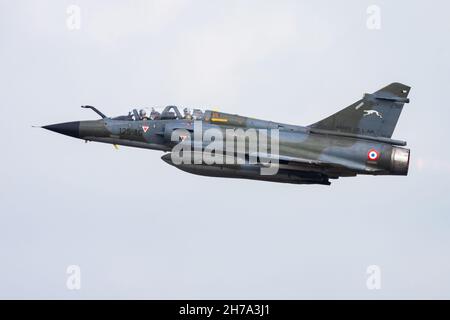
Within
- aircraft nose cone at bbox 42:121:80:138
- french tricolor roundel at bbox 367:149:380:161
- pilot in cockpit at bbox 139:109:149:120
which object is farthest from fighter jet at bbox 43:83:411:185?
aircraft nose cone at bbox 42:121:80:138

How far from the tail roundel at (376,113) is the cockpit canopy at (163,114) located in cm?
398

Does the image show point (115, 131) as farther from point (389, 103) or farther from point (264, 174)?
point (389, 103)

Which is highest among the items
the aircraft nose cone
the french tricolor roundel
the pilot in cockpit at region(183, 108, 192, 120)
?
the pilot in cockpit at region(183, 108, 192, 120)

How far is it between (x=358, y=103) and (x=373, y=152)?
1678 millimetres

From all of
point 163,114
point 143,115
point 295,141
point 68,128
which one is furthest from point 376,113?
point 68,128

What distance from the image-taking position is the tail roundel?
1265 inches

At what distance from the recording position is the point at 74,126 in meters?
33.7

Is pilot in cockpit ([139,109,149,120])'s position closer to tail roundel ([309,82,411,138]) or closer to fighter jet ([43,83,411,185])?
fighter jet ([43,83,411,185])

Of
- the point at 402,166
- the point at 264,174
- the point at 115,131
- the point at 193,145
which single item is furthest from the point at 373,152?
the point at 115,131

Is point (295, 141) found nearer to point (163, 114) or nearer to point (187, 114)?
point (187, 114)

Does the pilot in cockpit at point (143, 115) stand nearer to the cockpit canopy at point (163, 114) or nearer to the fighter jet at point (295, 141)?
the cockpit canopy at point (163, 114)

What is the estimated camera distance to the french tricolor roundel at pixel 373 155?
31.4 metres

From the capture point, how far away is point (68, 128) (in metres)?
33.7

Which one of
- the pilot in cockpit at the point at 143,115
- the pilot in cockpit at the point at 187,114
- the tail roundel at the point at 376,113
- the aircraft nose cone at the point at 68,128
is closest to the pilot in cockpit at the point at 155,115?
the pilot in cockpit at the point at 143,115
